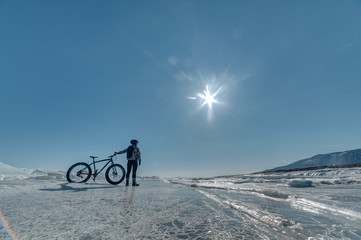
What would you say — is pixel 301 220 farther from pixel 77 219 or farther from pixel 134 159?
pixel 134 159

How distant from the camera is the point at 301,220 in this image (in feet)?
5.04

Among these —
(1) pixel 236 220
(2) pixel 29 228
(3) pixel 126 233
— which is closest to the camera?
(3) pixel 126 233

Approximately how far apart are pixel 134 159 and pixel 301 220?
6.83 m

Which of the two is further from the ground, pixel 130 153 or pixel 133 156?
pixel 130 153

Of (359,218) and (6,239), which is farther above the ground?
(6,239)

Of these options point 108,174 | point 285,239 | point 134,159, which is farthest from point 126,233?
point 108,174

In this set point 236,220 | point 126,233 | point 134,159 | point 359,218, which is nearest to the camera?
point 126,233

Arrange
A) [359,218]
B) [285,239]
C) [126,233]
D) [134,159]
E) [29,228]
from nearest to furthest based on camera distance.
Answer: [285,239]
[126,233]
[29,228]
[359,218]
[134,159]

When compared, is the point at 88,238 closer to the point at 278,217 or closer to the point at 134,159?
the point at 278,217

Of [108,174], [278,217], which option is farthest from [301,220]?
[108,174]

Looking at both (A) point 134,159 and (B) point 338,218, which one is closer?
(B) point 338,218

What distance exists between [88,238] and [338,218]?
2.36 meters

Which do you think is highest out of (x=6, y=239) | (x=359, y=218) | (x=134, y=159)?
(x=134, y=159)

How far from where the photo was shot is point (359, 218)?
64.5 inches
